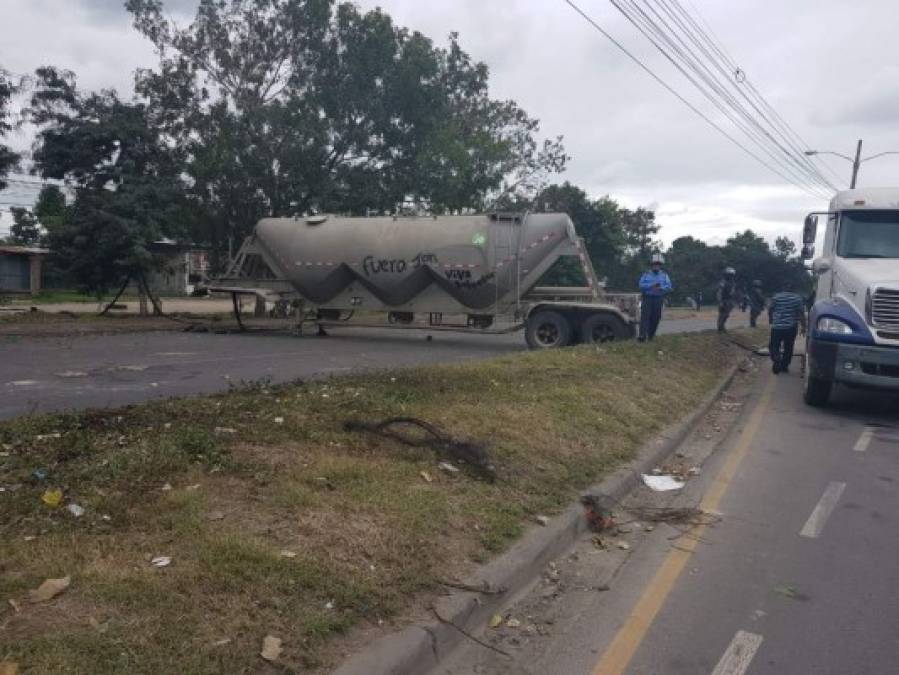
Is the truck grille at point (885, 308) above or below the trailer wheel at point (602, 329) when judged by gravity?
above

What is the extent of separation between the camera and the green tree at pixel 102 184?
20.8 metres

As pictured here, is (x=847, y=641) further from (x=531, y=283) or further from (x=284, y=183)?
(x=284, y=183)

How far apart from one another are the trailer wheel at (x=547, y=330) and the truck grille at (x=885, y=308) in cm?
766

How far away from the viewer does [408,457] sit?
18.9 feet

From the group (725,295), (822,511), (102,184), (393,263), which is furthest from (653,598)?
(102,184)

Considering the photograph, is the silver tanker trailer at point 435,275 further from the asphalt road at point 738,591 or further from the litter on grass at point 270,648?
the litter on grass at point 270,648

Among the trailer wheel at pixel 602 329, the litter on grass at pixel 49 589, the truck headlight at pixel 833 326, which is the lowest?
the litter on grass at pixel 49 589

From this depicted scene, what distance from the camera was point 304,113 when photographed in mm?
24094

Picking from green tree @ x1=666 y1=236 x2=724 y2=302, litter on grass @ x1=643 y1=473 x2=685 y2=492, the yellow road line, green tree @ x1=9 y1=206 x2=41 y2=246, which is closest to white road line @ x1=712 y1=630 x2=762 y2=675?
the yellow road line

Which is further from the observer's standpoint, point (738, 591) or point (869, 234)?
point (869, 234)

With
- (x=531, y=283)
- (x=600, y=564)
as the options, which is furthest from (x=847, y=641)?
(x=531, y=283)

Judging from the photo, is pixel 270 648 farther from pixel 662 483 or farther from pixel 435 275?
pixel 435 275

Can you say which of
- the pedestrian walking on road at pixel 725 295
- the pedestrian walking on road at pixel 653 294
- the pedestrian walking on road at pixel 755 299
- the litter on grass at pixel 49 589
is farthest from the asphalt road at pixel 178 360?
the pedestrian walking on road at pixel 755 299

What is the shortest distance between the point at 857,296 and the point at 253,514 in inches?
332
